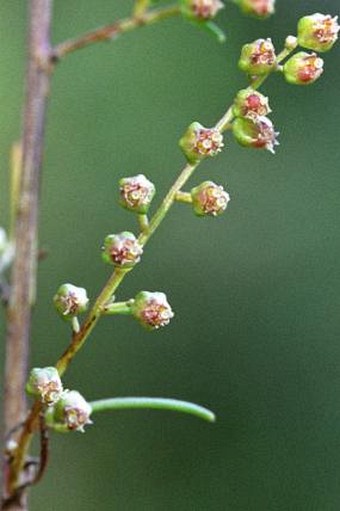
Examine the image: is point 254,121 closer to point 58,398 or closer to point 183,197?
point 183,197

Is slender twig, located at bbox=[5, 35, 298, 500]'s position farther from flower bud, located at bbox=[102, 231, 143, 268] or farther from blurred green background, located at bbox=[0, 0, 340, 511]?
blurred green background, located at bbox=[0, 0, 340, 511]

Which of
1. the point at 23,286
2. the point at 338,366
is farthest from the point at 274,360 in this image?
the point at 23,286

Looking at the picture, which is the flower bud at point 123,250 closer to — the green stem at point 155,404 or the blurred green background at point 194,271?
the green stem at point 155,404

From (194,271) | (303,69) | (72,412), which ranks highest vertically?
(194,271)

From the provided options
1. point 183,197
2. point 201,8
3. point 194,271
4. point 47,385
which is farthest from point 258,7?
point 194,271

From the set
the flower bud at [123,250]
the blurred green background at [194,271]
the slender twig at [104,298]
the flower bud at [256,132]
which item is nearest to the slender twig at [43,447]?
the slender twig at [104,298]

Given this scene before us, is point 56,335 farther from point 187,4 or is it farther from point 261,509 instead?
point 187,4

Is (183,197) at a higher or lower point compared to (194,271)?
lower
